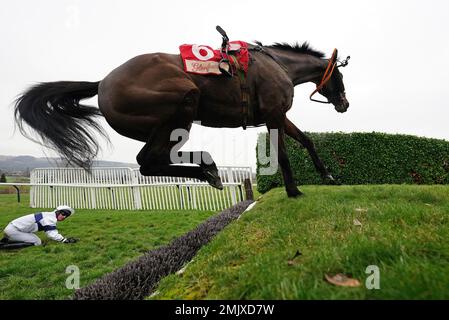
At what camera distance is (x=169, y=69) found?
10.8 ft

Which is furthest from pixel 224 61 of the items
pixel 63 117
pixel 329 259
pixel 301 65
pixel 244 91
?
pixel 329 259

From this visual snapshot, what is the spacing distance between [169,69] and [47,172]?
14.4 meters

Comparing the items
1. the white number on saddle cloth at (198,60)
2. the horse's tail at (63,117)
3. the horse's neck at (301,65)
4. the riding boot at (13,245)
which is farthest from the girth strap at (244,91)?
the riding boot at (13,245)

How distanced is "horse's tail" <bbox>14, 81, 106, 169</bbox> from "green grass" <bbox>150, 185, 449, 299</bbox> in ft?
7.15

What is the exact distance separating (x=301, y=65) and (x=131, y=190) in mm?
10080

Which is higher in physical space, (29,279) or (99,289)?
(99,289)

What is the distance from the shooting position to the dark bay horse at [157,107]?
3209 mm

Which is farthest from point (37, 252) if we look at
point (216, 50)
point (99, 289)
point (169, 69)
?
point (216, 50)

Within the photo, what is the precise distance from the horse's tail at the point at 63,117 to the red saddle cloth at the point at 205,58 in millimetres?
1328

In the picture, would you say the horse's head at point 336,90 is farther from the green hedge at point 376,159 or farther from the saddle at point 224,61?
the green hedge at point 376,159

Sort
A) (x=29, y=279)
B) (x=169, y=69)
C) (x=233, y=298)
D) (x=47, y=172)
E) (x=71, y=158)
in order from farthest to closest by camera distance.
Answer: (x=47, y=172) < (x=29, y=279) < (x=71, y=158) < (x=169, y=69) < (x=233, y=298)
